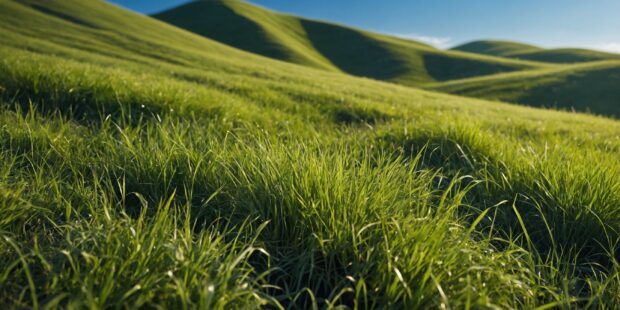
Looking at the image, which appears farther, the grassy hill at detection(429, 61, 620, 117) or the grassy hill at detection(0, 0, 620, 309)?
the grassy hill at detection(429, 61, 620, 117)

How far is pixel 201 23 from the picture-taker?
97.1 meters

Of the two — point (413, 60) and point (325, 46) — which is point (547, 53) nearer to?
point (413, 60)

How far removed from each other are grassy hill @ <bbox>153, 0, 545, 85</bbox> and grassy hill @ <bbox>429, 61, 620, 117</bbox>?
2319cm

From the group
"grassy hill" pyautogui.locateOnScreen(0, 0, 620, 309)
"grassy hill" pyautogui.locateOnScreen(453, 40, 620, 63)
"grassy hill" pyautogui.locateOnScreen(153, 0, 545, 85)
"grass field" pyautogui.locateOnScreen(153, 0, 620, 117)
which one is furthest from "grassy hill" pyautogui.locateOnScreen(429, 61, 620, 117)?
"grassy hill" pyautogui.locateOnScreen(453, 40, 620, 63)

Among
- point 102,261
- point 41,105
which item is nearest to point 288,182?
point 102,261

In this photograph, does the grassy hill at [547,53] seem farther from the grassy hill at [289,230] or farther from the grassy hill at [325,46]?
the grassy hill at [289,230]

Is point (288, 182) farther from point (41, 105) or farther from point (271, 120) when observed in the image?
point (41, 105)

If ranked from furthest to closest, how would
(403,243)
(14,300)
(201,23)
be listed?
(201,23), (403,243), (14,300)

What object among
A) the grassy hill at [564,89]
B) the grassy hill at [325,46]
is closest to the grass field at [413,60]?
the grassy hill at [564,89]

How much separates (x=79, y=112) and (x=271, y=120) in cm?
296

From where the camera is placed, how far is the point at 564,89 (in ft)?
135

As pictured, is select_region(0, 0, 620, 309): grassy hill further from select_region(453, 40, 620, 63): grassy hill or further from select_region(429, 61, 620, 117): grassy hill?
select_region(453, 40, 620, 63): grassy hill

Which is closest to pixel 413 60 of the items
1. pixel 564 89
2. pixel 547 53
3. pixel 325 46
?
pixel 325 46

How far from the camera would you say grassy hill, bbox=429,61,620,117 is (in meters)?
37.8
